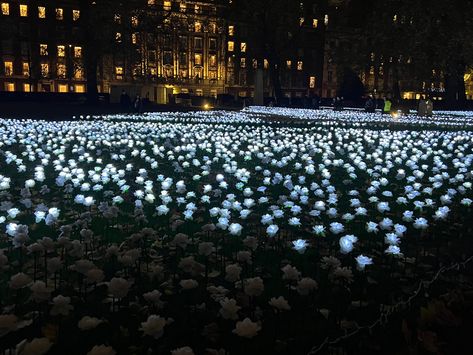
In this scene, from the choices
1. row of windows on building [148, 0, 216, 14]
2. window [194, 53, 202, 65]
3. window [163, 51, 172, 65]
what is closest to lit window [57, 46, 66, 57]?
row of windows on building [148, 0, 216, 14]

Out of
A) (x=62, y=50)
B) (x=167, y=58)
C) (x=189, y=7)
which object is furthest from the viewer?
(x=167, y=58)

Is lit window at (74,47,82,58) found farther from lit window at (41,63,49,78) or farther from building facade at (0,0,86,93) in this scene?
lit window at (41,63,49,78)

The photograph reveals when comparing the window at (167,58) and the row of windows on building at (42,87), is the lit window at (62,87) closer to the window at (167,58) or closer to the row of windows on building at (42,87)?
the row of windows on building at (42,87)

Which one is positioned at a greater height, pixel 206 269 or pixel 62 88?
pixel 62 88

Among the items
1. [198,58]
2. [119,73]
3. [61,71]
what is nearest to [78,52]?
[61,71]

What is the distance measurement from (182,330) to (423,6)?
38.1 meters

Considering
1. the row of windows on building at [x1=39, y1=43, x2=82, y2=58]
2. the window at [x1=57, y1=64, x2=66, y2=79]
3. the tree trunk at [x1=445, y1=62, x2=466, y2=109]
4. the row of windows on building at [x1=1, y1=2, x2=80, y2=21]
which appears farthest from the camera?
the window at [x1=57, y1=64, x2=66, y2=79]

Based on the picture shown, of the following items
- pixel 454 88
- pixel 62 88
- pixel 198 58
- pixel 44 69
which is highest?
pixel 198 58

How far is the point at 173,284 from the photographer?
395 cm

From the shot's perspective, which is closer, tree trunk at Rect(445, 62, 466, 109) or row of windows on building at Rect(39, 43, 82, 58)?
tree trunk at Rect(445, 62, 466, 109)

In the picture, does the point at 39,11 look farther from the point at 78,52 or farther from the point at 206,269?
the point at 206,269

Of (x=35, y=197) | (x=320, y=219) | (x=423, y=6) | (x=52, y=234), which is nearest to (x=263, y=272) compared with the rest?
(x=320, y=219)

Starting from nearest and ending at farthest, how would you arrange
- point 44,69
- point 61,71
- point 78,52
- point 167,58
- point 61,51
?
point 44,69 < point 61,71 < point 61,51 < point 78,52 < point 167,58

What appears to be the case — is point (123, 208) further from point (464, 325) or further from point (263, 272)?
point (464, 325)
